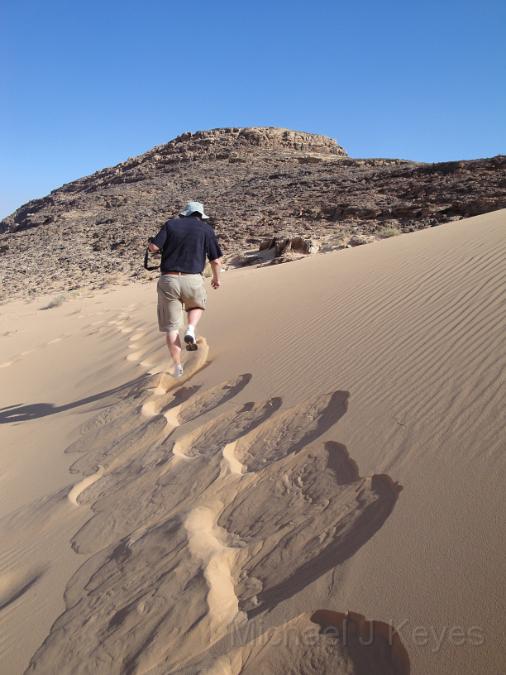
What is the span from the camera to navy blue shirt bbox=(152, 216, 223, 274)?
13.9 feet

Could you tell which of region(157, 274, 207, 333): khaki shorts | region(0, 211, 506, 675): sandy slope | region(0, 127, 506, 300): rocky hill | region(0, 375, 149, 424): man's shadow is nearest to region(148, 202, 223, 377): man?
region(157, 274, 207, 333): khaki shorts

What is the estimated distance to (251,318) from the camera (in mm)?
5742

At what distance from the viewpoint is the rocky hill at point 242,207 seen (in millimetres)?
15227

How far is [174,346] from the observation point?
13.9 feet

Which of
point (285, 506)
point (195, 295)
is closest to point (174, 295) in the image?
point (195, 295)

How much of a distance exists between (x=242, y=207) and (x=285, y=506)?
20757 millimetres

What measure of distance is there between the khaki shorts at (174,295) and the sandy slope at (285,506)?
1.67 ft

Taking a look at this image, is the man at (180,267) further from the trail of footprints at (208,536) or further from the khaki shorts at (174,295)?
Result: the trail of footprints at (208,536)

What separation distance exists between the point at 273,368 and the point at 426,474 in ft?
6.56

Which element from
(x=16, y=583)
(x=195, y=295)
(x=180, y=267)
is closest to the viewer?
(x=16, y=583)

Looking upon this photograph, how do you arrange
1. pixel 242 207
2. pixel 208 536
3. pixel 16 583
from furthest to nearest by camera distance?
pixel 242 207 < pixel 16 583 < pixel 208 536

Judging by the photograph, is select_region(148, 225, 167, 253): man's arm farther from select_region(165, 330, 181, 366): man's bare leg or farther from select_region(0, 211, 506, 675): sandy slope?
select_region(0, 211, 506, 675): sandy slope

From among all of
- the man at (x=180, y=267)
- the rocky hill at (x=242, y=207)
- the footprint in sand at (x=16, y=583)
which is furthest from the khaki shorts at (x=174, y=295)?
the rocky hill at (x=242, y=207)

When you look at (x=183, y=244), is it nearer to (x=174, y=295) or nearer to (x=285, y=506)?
(x=174, y=295)
